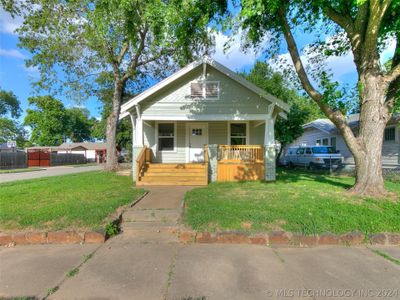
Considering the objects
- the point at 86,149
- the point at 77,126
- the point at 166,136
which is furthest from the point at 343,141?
the point at 77,126

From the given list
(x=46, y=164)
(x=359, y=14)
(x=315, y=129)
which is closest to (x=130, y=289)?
(x=359, y=14)

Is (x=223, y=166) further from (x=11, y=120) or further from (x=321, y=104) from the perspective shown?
(x=11, y=120)

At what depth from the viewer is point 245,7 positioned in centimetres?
577

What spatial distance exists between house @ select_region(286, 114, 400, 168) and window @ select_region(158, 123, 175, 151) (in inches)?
365

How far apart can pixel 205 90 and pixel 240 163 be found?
11.7 ft

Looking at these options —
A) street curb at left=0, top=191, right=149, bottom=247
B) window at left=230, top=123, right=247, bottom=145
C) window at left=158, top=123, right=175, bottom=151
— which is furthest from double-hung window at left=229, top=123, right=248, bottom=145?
street curb at left=0, top=191, right=149, bottom=247

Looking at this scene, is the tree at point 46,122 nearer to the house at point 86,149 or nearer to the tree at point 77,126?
the tree at point 77,126

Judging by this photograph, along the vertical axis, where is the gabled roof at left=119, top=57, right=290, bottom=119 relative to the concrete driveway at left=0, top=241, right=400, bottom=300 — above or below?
above

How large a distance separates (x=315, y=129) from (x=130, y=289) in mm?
22587

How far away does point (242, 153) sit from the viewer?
10.3 metres

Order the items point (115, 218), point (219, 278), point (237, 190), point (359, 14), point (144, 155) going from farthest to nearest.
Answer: point (144, 155), point (237, 190), point (359, 14), point (115, 218), point (219, 278)

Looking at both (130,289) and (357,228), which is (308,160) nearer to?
(357,228)

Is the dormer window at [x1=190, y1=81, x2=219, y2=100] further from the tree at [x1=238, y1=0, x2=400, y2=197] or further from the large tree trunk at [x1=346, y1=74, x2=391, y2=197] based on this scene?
the large tree trunk at [x1=346, y1=74, x2=391, y2=197]

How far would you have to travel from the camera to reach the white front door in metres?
12.2
